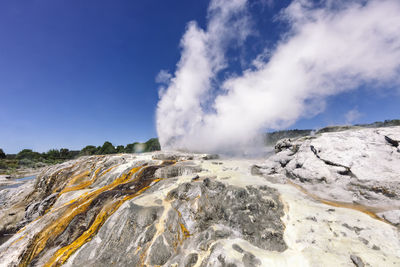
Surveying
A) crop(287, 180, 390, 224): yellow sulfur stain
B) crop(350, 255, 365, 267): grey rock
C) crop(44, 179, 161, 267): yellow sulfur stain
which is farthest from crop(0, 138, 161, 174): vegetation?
crop(350, 255, 365, 267): grey rock

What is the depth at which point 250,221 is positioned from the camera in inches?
412

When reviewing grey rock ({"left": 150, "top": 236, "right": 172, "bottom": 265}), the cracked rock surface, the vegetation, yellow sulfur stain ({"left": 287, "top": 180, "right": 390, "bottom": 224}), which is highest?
the vegetation

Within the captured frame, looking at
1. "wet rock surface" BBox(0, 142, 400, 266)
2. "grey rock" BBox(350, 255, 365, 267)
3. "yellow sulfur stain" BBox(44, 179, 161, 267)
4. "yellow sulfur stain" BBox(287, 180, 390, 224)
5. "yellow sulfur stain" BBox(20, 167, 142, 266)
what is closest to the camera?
"grey rock" BBox(350, 255, 365, 267)

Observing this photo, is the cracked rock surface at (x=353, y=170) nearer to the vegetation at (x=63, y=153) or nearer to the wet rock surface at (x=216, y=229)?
the wet rock surface at (x=216, y=229)

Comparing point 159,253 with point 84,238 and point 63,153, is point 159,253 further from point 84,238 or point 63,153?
point 63,153

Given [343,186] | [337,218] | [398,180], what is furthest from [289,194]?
[398,180]

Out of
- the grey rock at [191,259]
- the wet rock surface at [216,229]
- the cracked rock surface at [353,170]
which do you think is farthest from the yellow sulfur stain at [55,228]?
the cracked rock surface at [353,170]

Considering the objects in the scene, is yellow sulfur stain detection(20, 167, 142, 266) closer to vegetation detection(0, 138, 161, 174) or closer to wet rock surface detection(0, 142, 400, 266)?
wet rock surface detection(0, 142, 400, 266)

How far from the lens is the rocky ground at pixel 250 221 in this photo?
27.0 ft

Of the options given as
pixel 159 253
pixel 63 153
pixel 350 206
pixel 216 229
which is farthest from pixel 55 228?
pixel 63 153

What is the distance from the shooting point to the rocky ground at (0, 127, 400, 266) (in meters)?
8.22

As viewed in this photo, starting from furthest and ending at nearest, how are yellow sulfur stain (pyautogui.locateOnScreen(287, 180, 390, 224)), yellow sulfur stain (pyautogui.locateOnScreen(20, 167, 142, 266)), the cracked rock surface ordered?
the cracked rock surface < yellow sulfur stain (pyautogui.locateOnScreen(20, 167, 142, 266)) < yellow sulfur stain (pyautogui.locateOnScreen(287, 180, 390, 224))

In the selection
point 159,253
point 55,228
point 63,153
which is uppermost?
point 63,153

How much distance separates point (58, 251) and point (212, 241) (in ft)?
37.0
